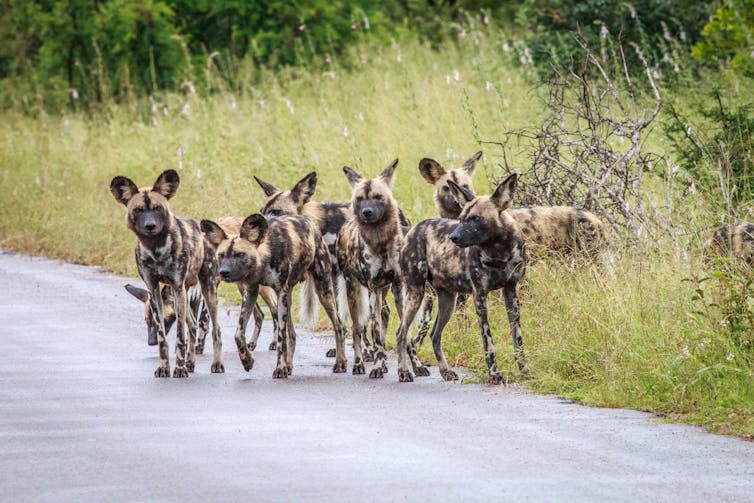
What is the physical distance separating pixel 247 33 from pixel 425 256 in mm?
15839

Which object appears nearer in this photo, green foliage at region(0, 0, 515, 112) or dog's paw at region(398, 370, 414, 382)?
dog's paw at region(398, 370, 414, 382)

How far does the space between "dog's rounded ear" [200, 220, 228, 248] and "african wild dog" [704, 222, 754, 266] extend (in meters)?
3.21

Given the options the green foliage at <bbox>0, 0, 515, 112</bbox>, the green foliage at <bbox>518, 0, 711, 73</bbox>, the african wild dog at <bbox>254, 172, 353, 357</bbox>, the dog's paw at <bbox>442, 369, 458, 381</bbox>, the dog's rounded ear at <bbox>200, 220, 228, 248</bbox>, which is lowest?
the dog's paw at <bbox>442, 369, 458, 381</bbox>

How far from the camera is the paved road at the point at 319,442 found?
21.8ft

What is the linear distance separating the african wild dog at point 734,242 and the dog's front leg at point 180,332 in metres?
3.48

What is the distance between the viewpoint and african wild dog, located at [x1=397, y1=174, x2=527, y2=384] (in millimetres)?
9711

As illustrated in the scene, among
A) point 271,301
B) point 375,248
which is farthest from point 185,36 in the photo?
point 375,248

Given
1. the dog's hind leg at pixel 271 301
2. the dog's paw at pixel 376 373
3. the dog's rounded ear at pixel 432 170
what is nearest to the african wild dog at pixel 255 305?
the dog's hind leg at pixel 271 301

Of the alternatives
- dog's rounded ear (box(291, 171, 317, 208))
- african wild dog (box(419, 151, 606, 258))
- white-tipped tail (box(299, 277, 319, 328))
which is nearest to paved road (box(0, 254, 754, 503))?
white-tipped tail (box(299, 277, 319, 328))

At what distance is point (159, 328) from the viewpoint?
1048 cm

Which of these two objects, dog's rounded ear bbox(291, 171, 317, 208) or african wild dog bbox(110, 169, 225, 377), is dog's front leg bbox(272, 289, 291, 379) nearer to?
african wild dog bbox(110, 169, 225, 377)

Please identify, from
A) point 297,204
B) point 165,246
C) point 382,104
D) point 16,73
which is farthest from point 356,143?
point 16,73

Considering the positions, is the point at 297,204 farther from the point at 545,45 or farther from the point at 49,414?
the point at 545,45

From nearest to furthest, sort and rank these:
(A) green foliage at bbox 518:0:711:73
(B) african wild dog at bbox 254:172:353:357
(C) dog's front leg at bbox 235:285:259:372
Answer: (C) dog's front leg at bbox 235:285:259:372, (B) african wild dog at bbox 254:172:353:357, (A) green foliage at bbox 518:0:711:73
